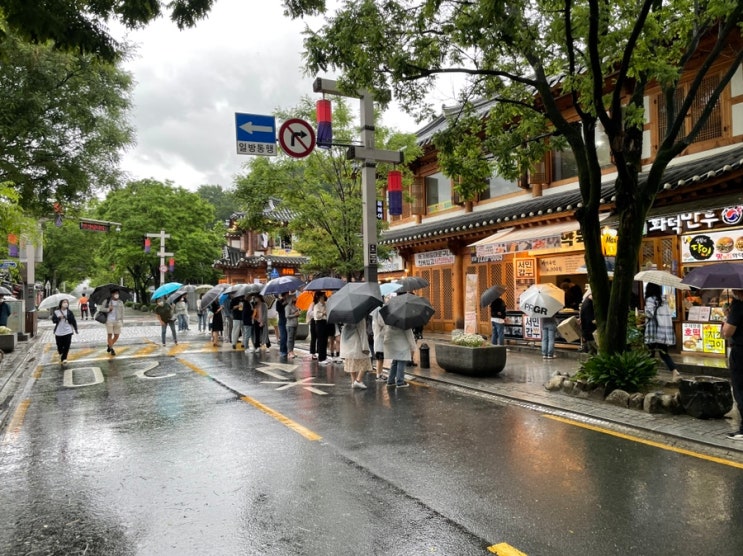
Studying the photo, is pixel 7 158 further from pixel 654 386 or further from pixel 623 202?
pixel 654 386

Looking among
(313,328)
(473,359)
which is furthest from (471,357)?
(313,328)

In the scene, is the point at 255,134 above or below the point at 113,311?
above

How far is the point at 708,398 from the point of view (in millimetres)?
6844

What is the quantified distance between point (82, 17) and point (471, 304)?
14.2 m

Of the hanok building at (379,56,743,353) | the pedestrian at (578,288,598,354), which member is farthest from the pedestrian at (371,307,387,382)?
the hanok building at (379,56,743,353)

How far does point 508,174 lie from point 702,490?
6900 millimetres

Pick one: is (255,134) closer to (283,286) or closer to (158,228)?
(283,286)

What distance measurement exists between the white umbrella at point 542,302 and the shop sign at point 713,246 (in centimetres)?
291

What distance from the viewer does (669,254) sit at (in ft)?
39.9

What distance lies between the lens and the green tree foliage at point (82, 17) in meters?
5.10

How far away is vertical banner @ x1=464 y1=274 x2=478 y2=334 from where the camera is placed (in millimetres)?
17609

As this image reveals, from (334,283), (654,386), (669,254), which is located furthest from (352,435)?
(669,254)

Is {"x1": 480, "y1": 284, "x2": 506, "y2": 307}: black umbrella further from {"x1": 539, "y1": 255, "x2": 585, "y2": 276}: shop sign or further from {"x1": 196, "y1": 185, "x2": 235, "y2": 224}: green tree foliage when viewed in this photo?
{"x1": 196, "y1": 185, "x2": 235, "y2": 224}: green tree foliage

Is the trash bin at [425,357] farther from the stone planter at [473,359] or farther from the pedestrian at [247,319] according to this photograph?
the pedestrian at [247,319]
